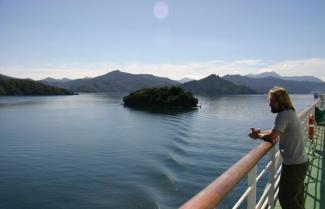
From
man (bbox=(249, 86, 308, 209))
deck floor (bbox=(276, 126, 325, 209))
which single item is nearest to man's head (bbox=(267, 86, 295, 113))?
man (bbox=(249, 86, 308, 209))

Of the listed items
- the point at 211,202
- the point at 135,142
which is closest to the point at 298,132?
the point at 211,202

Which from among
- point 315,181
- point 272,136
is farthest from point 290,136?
point 315,181

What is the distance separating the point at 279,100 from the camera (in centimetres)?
375

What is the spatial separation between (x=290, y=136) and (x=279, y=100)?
436 mm

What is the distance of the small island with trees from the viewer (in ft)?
318

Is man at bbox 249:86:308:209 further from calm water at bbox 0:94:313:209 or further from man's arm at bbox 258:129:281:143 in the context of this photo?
calm water at bbox 0:94:313:209

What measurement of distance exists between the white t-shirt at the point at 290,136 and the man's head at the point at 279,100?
7 cm

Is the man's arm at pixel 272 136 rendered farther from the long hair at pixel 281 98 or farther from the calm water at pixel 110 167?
the calm water at pixel 110 167

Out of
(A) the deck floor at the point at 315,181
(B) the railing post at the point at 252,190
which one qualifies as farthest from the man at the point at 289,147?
(A) the deck floor at the point at 315,181

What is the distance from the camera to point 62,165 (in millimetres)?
25469

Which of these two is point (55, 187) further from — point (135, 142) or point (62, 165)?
point (135, 142)

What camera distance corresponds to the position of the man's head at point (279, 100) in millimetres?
3740

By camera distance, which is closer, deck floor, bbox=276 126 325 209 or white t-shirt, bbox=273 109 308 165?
Answer: white t-shirt, bbox=273 109 308 165

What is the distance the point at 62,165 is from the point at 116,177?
5443mm
